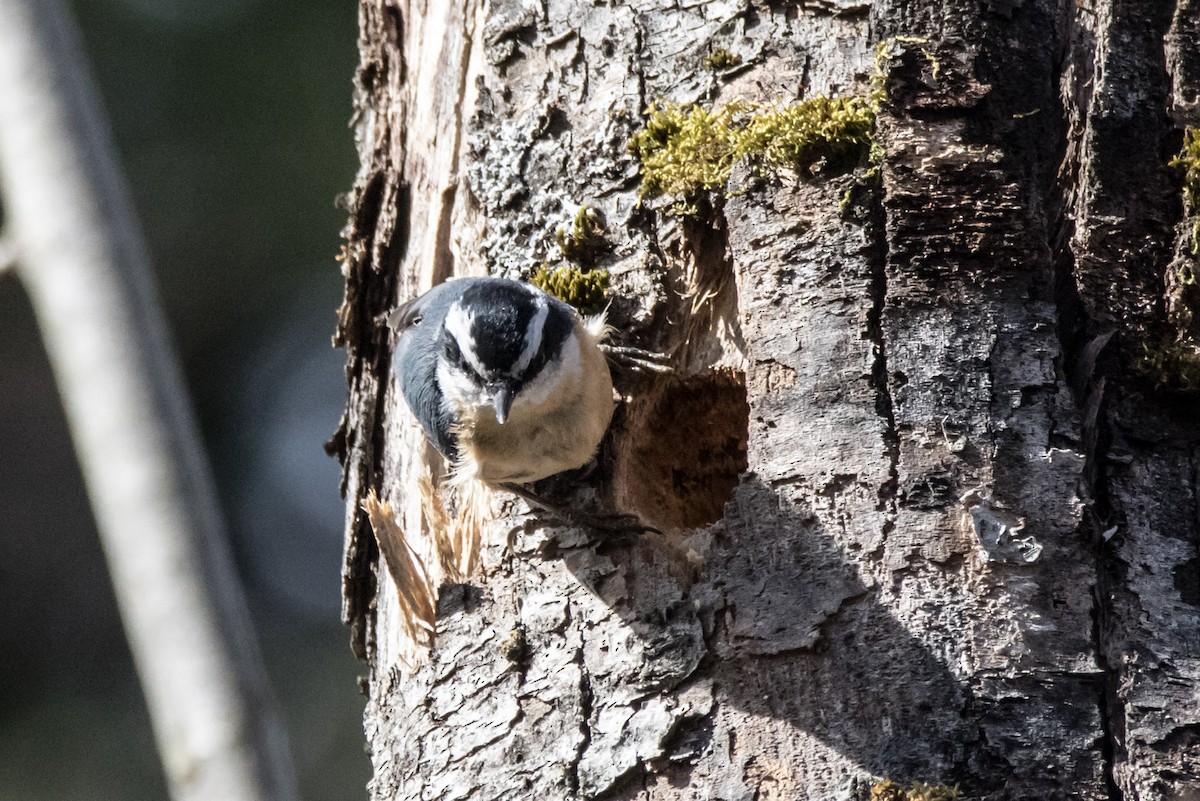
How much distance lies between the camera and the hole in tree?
2.68 meters

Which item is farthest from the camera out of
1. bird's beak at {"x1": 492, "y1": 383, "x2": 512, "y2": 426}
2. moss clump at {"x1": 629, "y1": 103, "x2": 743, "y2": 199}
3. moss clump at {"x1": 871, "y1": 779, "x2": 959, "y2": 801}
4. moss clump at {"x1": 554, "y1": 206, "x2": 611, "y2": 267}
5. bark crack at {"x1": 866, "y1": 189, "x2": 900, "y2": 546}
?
bird's beak at {"x1": 492, "y1": 383, "x2": 512, "y2": 426}

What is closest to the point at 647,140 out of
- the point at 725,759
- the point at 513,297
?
the point at 513,297

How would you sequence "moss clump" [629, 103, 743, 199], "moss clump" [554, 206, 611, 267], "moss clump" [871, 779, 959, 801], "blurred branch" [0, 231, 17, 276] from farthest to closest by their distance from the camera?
"moss clump" [554, 206, 611, 267]
"moss clump" [629, 103, 743, 199]
"moss clump" [871, 779, 959, 801]
"blurred branch" [0, 231, 17, 276]

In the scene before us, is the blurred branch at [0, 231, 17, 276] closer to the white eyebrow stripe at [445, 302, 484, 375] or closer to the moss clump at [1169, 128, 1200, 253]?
the white eyebrow stripe at [445, 302, 484, 375]

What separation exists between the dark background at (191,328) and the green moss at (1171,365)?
3826 mm

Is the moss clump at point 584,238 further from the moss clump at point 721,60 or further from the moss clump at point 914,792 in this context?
the moss clump at point 914,792

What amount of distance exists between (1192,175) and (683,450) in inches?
53.1

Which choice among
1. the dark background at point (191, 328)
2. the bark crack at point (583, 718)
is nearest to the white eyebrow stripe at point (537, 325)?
the bark crack at point (583, 718)

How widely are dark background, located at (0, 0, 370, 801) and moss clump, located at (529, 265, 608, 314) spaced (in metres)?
2.85

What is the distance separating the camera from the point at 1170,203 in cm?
206

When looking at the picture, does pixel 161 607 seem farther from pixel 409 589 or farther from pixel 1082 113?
pixel 1082 113

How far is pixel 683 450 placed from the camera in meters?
2.98

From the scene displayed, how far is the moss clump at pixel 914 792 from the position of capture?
176 centimetres

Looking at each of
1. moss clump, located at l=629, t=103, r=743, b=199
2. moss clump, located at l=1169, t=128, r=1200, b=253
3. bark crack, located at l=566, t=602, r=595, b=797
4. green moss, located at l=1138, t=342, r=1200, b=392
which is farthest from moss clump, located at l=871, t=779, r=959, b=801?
moss clump, located at l=629, t=103, r=743, b=199
